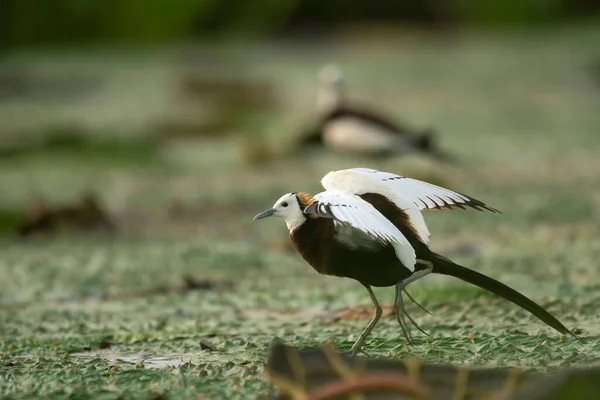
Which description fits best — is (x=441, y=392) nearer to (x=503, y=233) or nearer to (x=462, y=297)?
(x=462, y=297)

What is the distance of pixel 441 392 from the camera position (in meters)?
2.58

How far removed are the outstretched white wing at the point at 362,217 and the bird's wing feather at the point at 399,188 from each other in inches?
3.1

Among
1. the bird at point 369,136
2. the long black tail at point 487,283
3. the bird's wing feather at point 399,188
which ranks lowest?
the long black tail at point 487,283

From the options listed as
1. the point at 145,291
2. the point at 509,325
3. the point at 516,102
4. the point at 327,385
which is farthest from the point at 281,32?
the point at 327,385

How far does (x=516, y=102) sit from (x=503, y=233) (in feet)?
18.4

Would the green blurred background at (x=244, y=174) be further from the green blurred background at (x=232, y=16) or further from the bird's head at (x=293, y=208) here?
the bird's head at (x=293, y=208)

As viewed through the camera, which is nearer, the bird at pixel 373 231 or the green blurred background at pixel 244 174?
the bird at pixel 373 231

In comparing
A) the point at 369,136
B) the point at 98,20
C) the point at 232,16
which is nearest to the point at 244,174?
Answer: the point at 369,136

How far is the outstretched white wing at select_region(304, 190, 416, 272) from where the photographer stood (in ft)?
9.52

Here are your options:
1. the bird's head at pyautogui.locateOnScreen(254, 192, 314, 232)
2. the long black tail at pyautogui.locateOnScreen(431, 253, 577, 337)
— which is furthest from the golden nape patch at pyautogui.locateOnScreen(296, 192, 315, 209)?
the long black tail at pyautogui.locateOnScreen(431, 253, 577, 337)

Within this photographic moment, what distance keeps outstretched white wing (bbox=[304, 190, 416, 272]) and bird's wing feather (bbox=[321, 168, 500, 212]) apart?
3.1 inches

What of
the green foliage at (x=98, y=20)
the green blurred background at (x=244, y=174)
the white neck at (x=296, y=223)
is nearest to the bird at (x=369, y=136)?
the green blurred background at (x=244, y=174)

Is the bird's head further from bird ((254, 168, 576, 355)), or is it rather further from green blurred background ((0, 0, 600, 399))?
green blurred background ((0, 0, 600, 399))

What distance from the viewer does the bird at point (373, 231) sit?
9.84 ft
